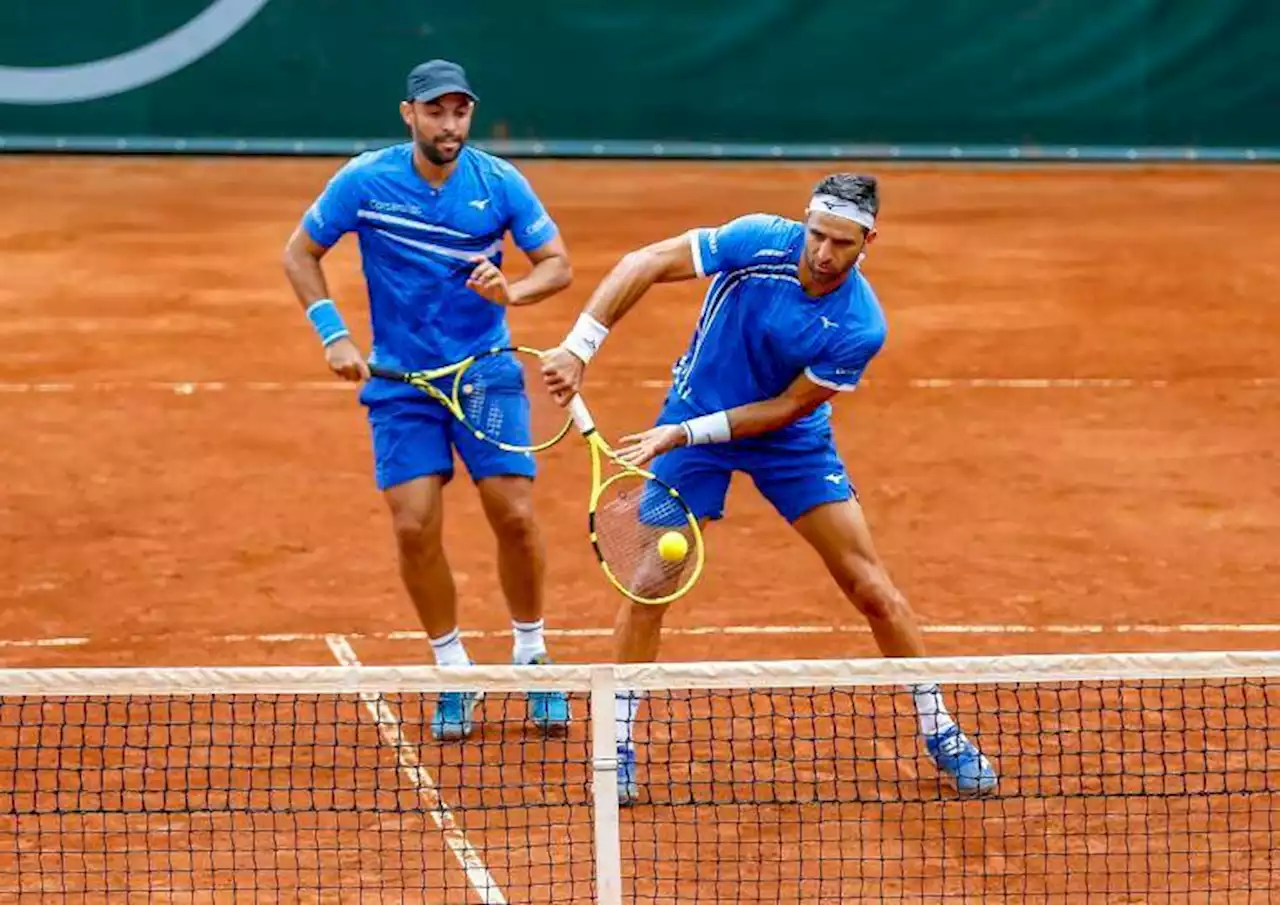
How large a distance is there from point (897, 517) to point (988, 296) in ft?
18.0

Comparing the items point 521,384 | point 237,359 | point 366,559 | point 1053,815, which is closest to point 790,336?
point 521,384

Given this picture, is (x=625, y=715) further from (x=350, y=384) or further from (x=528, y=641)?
(x=350, y=384)

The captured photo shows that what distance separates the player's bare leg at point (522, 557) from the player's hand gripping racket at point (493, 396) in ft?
0.62

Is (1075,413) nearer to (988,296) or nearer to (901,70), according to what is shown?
(988,296)

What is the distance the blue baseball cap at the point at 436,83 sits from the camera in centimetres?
820

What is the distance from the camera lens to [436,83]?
8211 mm

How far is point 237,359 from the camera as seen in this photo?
14.6 m

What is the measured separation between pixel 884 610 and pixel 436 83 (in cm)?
254

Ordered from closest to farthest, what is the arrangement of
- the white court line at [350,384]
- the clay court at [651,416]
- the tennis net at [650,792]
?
the tennis net at [650,792] < the clay court at [651,416] < the white court line at [350,384]

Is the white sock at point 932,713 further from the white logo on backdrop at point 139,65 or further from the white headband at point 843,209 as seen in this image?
the white logo on backdrop at point 139,65

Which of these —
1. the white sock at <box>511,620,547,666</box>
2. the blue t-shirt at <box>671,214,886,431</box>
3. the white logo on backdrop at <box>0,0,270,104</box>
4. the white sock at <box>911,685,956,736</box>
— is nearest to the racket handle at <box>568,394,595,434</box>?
the blue t-shirt at <box>671,214,886,431</box>

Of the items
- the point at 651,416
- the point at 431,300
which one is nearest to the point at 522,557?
the point at 431,300

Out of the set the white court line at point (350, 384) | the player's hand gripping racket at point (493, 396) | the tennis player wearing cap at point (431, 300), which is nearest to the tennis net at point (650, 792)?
the tennis player wearing cap at point (431, 300)

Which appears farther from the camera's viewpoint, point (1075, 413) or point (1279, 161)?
point (1279, 161)
